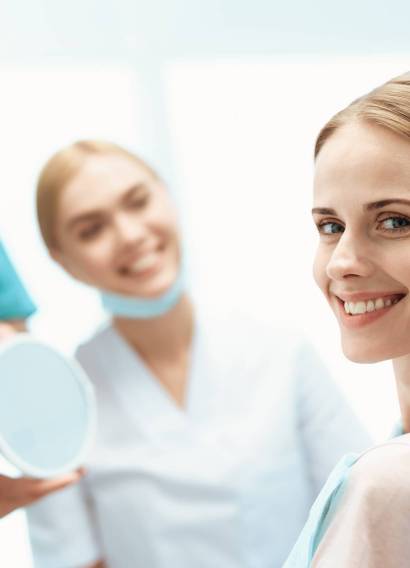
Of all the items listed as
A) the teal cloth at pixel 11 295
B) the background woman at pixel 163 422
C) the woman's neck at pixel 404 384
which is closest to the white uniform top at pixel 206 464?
the background woman at pixel 163 422

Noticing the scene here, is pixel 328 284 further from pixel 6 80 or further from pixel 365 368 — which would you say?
pixel 6 80

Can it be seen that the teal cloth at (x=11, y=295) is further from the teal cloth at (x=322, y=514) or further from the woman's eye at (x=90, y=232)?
the teal cloth at (x=322, y=514)

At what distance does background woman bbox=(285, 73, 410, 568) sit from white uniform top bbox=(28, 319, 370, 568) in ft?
1.64

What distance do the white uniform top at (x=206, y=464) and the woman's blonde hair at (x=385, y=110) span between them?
0.57 m

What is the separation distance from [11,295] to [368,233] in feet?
1.59

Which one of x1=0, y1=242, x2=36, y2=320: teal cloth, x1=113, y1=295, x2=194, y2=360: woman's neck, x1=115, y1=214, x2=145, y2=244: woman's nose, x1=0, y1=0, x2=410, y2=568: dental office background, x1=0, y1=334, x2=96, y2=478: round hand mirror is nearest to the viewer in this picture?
x1=0, y1=334, x2=96, y2=478: round hand mirror

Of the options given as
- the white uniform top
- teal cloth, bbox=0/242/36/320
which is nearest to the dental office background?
the white uniform top

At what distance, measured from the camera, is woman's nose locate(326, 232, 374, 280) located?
0.59 meters

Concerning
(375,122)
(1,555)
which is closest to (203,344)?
(1,555)

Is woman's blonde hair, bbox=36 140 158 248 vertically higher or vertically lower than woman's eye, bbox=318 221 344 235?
higher

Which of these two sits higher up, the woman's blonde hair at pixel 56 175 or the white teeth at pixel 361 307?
the woman's blonde hair at pixel 56 175

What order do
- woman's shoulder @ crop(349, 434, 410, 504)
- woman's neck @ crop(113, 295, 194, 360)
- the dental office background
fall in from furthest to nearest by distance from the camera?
the dental office background → woman's neck @ crop(113, 295, 194, 360) → woman's shoulder @ crop(349, 434, 410, 504)

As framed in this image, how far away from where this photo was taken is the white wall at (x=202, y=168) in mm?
1298

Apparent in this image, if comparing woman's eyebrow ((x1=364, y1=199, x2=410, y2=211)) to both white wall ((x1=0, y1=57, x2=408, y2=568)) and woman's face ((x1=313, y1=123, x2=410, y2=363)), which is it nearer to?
woman's face ((x1=313, y1=123, x2=410, y2=363))
